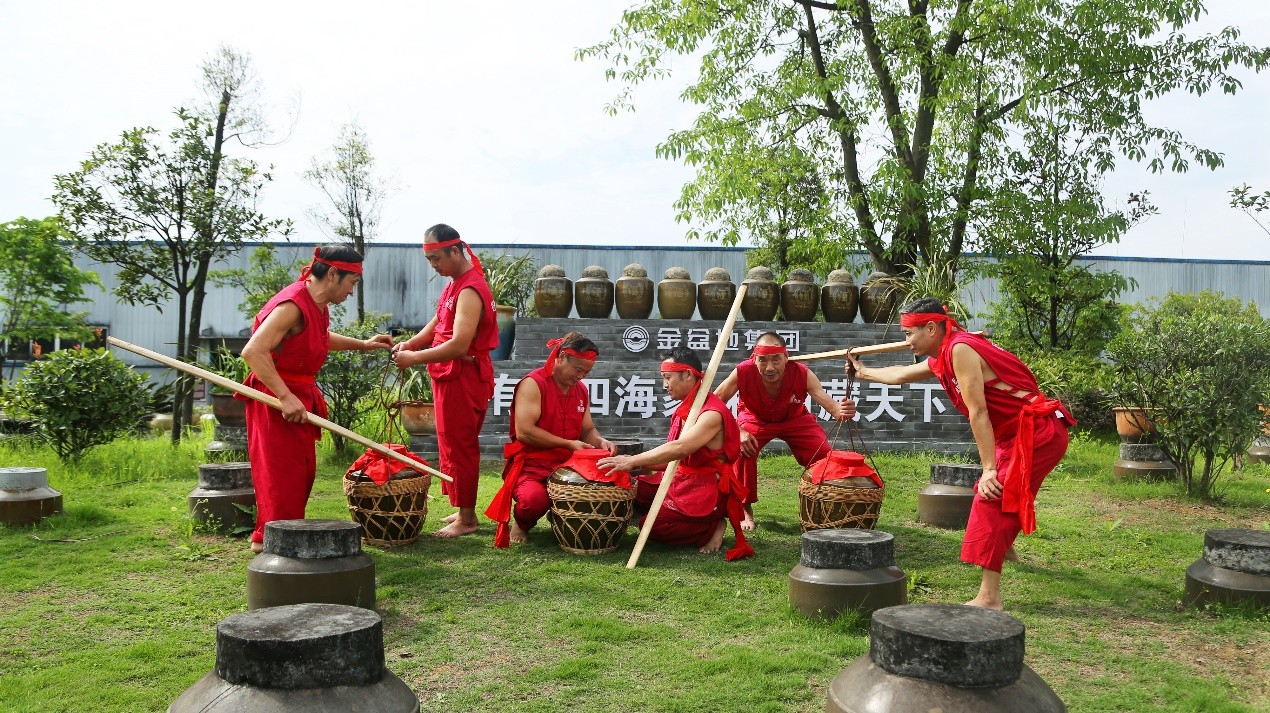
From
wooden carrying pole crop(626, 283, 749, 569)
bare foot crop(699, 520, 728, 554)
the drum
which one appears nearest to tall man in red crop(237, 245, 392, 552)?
the drum

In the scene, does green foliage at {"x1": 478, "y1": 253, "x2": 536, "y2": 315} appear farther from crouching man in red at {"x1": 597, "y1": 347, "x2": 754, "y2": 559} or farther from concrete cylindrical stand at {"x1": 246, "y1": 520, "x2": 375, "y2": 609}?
concrete cylindrical stand at {"x1": 246, "y1": 520, "x2": 375, "y2": 609}

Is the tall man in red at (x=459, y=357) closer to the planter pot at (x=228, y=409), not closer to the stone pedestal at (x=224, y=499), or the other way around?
the stone pedestal at (x=224, y=499)

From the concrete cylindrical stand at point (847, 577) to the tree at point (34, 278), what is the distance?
29.4 feet

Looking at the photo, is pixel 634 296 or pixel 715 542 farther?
pixel 634 296

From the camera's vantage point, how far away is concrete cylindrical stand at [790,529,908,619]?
11.7 ft

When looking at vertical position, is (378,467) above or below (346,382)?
below

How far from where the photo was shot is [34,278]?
9648 millimetres

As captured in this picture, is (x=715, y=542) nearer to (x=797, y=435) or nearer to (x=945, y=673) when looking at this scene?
(x=797, y=435)

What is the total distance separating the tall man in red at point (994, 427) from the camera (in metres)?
3.78

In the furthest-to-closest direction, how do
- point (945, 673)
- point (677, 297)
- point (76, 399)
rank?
1. point (677, 297)
2. point (76, 399)
3. point (945, 673)

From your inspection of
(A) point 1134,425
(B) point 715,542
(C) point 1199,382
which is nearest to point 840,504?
(B) point 715,542

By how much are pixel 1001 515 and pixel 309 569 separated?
2.81 m

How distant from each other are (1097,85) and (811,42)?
3434 millimetres

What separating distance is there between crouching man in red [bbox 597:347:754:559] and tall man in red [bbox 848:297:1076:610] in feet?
3.86
